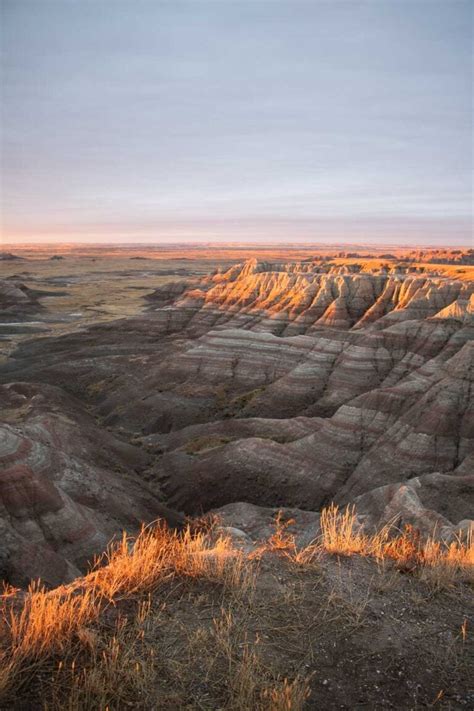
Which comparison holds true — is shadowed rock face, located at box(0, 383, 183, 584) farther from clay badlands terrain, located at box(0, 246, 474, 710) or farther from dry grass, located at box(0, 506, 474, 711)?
dry grass, located at box(0, 506, 474, 711)

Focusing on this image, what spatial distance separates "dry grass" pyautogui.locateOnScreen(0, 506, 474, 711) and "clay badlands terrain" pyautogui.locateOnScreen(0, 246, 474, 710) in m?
0.03

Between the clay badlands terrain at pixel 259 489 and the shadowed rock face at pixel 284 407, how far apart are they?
13cm

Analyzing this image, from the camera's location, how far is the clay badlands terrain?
4180 millimetres

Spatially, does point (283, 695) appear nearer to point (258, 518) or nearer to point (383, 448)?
point (258, 518)

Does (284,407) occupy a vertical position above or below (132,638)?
below

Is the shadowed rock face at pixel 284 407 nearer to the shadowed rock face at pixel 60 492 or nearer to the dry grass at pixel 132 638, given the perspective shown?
the shadowed rock face at pixel 60 492

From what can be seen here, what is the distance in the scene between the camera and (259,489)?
23.0 metres

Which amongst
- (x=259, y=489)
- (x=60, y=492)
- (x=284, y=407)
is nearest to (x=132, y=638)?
(x=60, y=492)

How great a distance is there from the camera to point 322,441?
24.6 meters

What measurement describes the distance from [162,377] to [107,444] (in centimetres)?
1250

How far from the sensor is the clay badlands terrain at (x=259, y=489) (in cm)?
418

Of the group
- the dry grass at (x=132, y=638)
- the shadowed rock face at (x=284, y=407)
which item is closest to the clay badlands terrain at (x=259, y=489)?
the dry grass at (x=132, y=638)

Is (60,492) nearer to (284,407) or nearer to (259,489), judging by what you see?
(259,489)

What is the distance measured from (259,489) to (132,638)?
19072 mm
